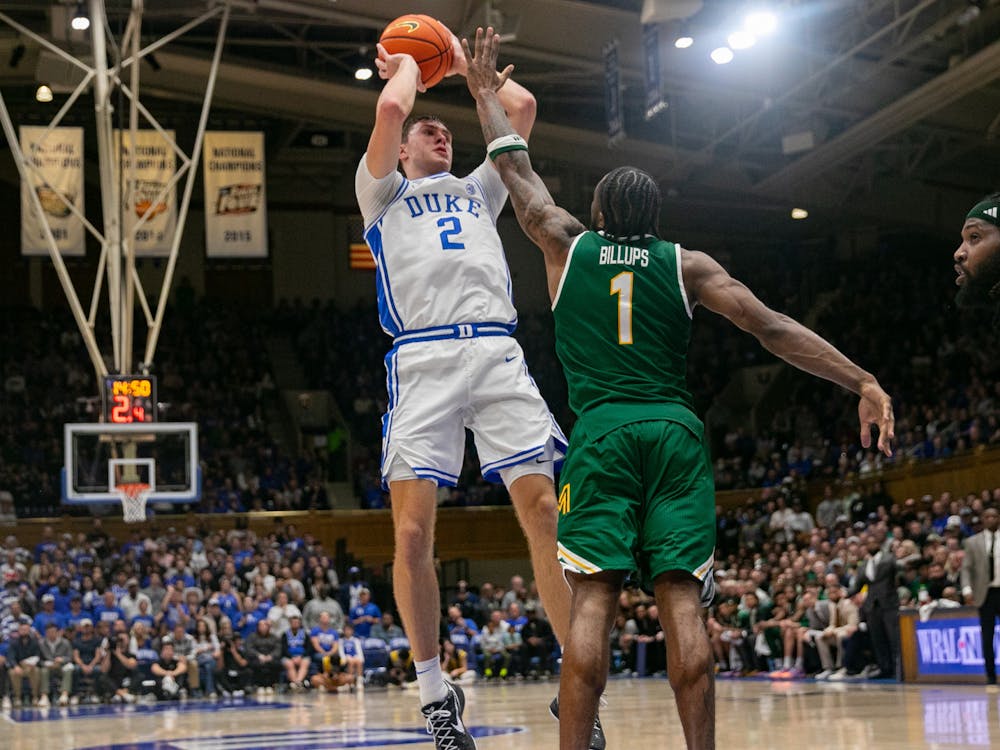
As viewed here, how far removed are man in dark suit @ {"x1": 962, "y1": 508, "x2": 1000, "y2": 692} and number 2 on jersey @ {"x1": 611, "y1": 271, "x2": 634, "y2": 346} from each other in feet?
28.5

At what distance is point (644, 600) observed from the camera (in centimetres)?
2128

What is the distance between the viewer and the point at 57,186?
20938 mm

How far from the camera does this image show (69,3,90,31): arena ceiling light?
19.5 meters

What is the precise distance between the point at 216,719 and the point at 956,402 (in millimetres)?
15341

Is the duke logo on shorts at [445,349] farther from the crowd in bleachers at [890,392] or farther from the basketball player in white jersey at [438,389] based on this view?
the crowd in bleachers at [890,392]

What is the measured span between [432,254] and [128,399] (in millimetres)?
11463

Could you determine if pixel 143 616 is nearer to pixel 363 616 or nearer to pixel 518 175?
pixel 363 616

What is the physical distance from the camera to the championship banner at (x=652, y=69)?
1889 centimetres

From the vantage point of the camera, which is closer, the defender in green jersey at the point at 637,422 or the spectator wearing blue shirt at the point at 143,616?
the defender in green jersey at the point at 637,422

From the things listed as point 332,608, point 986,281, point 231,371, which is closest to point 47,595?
point 332,608

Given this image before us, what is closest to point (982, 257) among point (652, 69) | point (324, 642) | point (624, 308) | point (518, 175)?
point (624, 308)

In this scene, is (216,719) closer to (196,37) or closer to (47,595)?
(47,595)

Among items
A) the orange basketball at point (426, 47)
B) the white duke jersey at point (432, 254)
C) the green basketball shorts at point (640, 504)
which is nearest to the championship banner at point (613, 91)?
the orange basketball at point (426, 47)

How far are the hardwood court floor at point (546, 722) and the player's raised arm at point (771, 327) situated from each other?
289 centimetres
